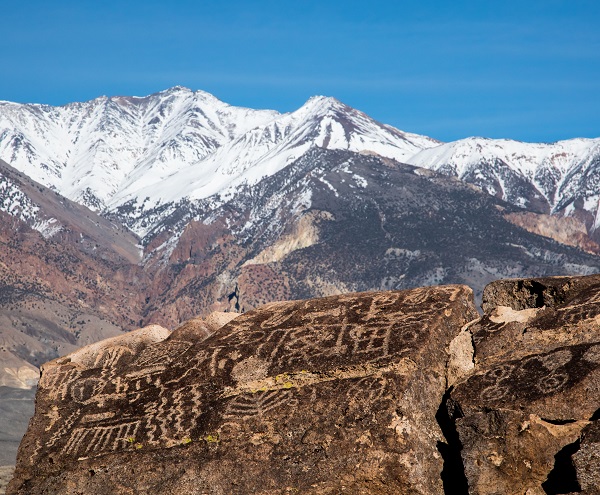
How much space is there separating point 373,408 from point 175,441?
9.49ft

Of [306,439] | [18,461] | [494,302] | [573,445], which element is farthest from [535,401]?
[18,461]

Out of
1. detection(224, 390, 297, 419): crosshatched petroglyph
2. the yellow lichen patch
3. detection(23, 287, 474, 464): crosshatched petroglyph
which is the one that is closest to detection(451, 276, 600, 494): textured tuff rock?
detection(23, 287, 474, 464): crosshatched petroglyph

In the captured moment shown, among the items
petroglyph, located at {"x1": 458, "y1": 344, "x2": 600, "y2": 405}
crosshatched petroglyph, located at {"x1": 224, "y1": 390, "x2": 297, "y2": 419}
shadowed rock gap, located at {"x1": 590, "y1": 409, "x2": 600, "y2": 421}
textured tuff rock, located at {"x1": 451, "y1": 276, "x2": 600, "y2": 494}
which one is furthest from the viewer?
crosshatched petroglyph, located at {"x1": 224, "y1": 390, "x2": 297, "y2": 419}

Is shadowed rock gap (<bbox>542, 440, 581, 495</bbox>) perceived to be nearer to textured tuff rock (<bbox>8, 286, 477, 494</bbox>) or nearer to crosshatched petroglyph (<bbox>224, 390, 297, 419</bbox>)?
textured tuff rock (<bbox>8, 286, 477, 494</bbox>)

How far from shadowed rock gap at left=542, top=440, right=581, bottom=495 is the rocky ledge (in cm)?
3

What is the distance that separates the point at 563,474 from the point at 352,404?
3.15 meters

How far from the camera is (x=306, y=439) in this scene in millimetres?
14328

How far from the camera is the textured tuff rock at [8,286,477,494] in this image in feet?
46.1

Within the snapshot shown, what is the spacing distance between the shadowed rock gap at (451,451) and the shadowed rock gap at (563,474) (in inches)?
40.3

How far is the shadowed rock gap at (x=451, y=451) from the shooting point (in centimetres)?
1359

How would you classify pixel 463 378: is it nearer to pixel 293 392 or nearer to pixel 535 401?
pixel 535 401

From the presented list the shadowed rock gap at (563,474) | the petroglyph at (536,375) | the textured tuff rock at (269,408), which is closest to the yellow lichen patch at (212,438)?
the textured tuff rock at (269,408)

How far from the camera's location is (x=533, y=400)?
13.8 meters

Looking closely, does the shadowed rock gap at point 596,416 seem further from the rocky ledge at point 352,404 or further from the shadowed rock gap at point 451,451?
the shadowed rock gap at point 451,451
